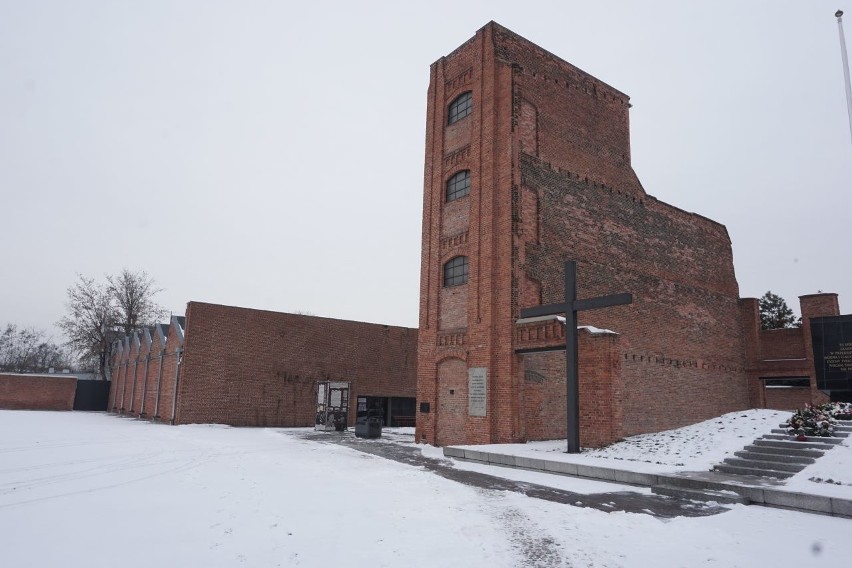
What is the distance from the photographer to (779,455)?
1115 centimetres

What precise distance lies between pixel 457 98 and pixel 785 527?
17.7 meters

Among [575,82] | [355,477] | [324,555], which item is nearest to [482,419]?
[355,477]

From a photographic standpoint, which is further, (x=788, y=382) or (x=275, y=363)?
(x=275, y=363)

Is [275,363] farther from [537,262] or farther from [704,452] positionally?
[704,452]

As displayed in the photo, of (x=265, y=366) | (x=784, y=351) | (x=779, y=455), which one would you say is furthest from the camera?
(x=265, y=366)

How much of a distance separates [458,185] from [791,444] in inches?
506

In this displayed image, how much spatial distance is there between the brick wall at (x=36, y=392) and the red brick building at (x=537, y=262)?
38967 millimetres

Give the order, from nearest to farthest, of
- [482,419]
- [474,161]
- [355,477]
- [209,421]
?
[355,477] < [482,419] < [474,161] < [209,421]

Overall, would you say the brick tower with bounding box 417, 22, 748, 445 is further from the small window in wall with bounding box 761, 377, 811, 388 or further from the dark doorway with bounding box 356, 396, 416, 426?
the dark doorway with bounding box 356, 396, 416, 426

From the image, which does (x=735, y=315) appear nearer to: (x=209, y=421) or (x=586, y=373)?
(x=586, y=373)

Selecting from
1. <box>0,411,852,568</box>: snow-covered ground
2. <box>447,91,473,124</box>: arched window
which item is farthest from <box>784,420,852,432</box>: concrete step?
<box>447,91,473,124</box>: arched window

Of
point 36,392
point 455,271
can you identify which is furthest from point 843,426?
point 36,392

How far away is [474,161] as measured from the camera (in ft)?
63.3

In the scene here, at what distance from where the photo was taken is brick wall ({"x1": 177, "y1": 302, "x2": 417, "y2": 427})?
86.3 ft
